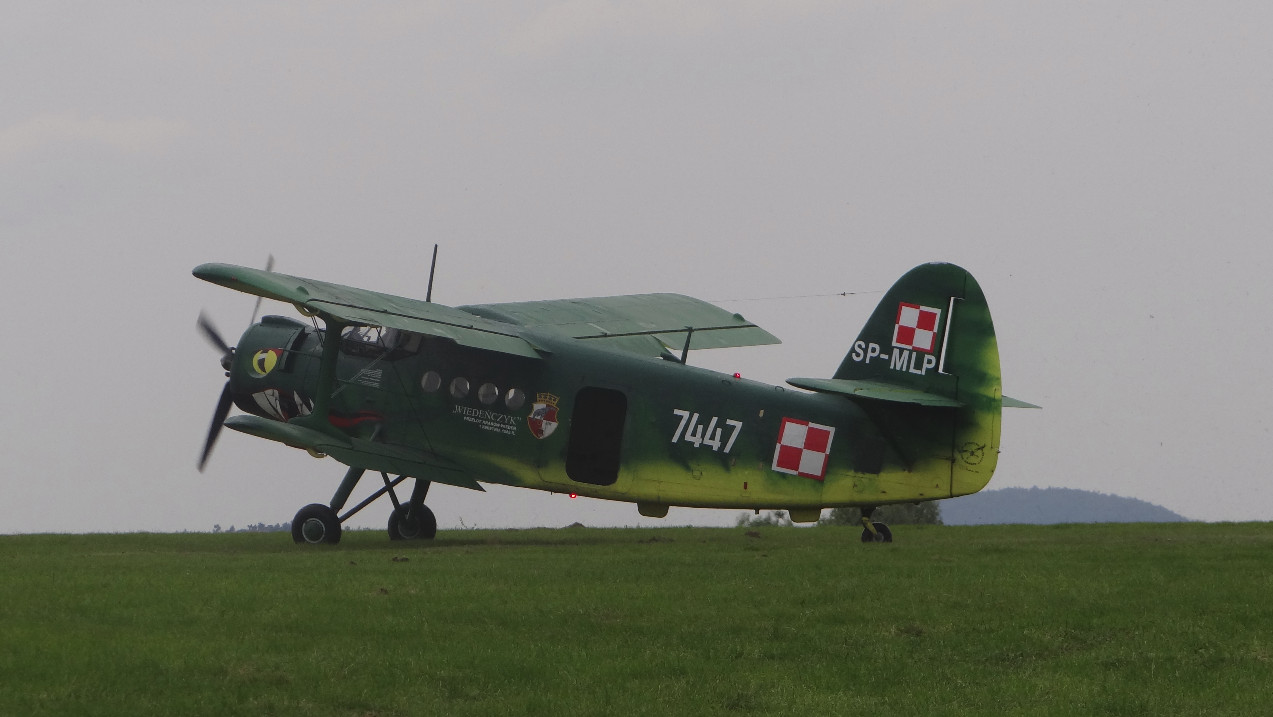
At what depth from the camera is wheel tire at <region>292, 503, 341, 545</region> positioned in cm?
2016

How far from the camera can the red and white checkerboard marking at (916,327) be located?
1816 centimetres

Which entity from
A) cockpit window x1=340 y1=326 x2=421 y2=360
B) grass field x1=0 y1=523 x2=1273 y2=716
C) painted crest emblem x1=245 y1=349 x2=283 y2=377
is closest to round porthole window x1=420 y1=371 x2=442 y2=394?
cockpit window x1=340 y1=326 x2=421 y2=360

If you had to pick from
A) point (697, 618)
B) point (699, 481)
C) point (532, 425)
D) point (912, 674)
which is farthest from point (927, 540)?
point (912, 674)

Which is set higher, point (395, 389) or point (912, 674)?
point (395, 389)

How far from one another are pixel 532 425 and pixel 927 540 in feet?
18.3

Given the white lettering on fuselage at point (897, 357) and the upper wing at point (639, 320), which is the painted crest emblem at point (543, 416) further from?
the white lettering on fuselage at point (897, 357)

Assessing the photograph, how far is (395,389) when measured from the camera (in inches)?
803

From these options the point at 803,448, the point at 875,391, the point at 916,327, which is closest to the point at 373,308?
the point at 803,448

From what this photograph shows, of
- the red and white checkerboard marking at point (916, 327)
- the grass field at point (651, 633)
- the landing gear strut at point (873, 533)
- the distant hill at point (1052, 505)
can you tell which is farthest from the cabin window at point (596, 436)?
the distant hill at point (1052, 505)

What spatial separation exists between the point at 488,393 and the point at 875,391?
215 inches

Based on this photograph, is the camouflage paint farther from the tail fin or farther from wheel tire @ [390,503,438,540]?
wheel tire @ [390,503,438,540]

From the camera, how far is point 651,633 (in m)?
11.8

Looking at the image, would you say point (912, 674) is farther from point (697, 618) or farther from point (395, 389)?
point (395, 389)

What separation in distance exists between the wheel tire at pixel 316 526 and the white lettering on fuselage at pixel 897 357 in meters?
7.48
